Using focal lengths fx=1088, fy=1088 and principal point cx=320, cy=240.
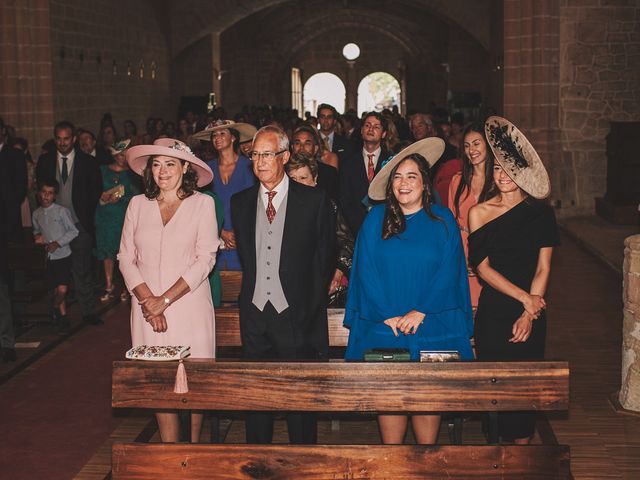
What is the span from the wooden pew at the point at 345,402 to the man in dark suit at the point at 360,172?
3874mm

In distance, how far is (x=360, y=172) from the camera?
8031mm

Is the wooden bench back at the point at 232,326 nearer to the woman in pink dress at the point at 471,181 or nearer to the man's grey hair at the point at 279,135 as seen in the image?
the woman in pink dress at the point at 471,181

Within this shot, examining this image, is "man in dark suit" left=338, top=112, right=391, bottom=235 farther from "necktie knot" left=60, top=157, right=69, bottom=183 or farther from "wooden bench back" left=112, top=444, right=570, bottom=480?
"wooden bench back" left=112, top=444, right=570, bottom=480

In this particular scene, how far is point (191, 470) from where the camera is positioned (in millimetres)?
4035

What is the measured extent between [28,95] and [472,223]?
11.1 metres

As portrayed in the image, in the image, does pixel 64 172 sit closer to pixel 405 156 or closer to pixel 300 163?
pixel 300 163

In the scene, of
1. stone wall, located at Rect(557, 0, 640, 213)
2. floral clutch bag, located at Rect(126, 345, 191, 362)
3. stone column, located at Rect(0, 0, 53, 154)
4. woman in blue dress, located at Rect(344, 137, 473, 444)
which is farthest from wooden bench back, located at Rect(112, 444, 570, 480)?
stone wall, located at Rect(557, 0, 640, 213)

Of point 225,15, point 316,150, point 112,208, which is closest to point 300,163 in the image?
point 316,150

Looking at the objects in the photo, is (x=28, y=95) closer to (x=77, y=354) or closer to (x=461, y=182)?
(x=77, y=354)

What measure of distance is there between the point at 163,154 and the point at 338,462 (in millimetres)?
1765

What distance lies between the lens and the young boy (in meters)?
8.77

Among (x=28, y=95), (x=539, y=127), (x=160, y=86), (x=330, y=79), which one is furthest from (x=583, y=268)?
(x=330, y=79)

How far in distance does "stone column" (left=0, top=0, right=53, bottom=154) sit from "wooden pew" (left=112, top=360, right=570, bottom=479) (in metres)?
11.5

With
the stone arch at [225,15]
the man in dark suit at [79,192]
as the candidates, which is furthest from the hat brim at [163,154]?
the stone arch at [225,15]
